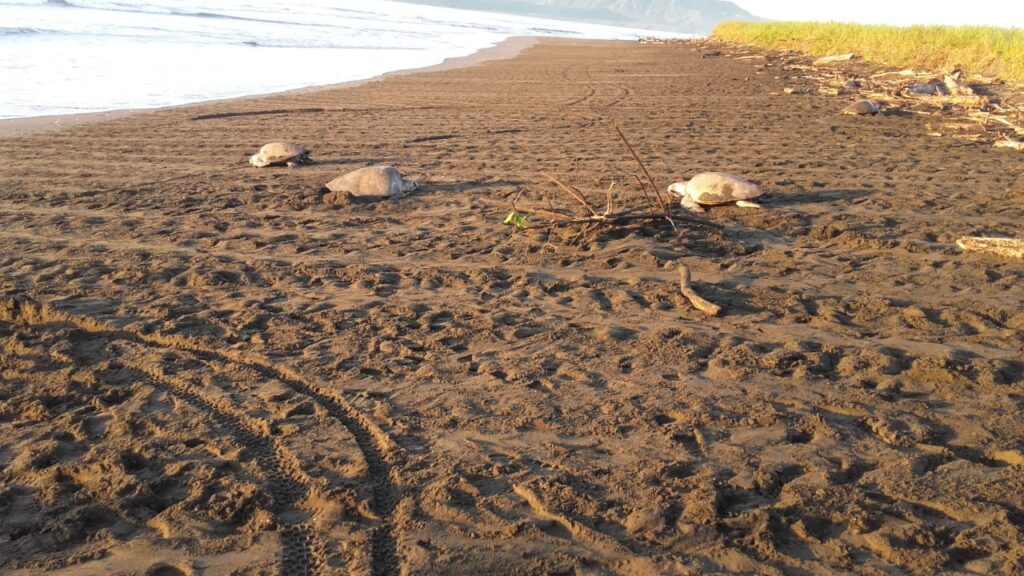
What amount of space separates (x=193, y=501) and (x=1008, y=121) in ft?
37.3

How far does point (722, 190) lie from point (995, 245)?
2060mm

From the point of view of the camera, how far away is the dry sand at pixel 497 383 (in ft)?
8.61

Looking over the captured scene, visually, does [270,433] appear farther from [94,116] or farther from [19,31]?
[19,31]

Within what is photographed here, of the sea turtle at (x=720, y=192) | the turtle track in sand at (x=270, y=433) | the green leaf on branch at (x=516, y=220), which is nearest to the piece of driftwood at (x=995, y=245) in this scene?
the sea turtle at (x=720, y=192)

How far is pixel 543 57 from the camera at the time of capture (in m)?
27.5

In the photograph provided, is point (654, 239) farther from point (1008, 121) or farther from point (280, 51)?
point (280, 51)

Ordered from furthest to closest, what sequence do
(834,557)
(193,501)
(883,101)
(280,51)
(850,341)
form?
1. (280,51)
2. (883,101)
3. (850,341)
4. (193,501)
5. (834,557)

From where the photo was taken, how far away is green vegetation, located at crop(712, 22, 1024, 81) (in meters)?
15.4

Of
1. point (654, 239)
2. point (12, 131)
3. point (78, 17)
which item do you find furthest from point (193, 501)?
point (78, 17)

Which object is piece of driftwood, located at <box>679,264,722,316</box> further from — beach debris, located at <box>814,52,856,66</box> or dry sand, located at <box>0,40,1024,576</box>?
beach debris, located at <box>814,52,856,66</box>

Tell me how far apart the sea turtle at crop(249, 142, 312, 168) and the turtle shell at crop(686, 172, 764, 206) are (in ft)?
14.3

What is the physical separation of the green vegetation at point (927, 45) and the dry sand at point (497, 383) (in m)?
9.69

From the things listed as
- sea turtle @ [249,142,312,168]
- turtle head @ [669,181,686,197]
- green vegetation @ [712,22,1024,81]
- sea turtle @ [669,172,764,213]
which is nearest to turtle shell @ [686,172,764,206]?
sea turtle @ [669,172,764,213]

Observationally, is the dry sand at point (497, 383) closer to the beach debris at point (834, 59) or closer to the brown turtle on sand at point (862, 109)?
the brown turtle on sand at point (862, 109)
